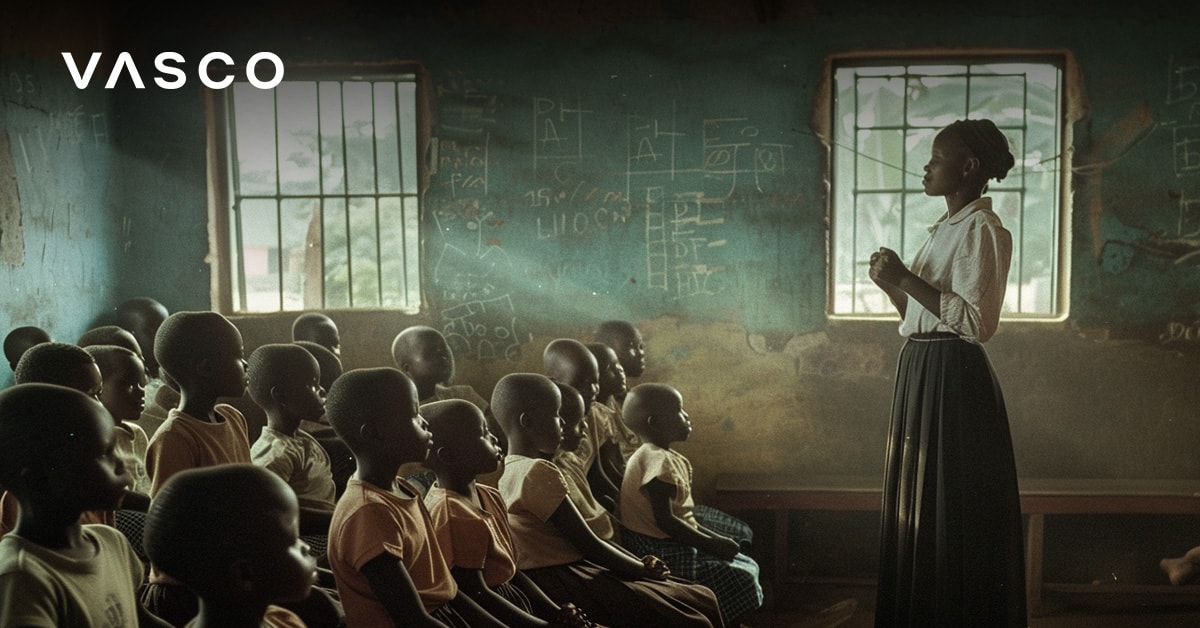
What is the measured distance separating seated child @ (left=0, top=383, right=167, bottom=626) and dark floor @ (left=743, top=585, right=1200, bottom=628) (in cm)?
293

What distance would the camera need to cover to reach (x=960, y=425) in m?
2.85

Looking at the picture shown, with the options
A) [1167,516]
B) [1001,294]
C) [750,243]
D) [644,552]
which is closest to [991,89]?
[750,243]

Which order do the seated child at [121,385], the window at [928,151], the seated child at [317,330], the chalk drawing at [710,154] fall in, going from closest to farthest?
the seated child at [121,385], the seated child at [317,330], the window at [928,151], the chalk drawing at [710,154]

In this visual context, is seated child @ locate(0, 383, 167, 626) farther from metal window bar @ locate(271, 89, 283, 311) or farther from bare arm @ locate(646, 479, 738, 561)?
metal window bar @ locate(271, 89, 283, 311)

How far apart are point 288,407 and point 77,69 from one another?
3.03 metres

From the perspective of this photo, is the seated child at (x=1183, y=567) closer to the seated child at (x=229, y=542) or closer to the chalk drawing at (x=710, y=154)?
the seated child at (x=229, y=542)

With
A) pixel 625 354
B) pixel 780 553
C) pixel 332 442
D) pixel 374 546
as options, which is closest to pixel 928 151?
pixel 625 354

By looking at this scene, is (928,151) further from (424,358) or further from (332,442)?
(332,442)

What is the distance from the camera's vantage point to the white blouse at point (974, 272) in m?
2.78

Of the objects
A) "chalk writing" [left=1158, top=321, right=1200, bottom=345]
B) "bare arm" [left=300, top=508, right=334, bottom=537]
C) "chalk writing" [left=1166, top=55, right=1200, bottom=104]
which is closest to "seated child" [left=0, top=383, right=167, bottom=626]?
A: "bare arm" [left=300, top=508, right=334, bottom=537]

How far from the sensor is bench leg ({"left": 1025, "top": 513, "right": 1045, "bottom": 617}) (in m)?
4.40

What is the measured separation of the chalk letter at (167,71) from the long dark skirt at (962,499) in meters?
4.20

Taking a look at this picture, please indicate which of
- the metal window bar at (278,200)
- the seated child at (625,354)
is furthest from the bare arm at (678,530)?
the metal window bar at (278,200)

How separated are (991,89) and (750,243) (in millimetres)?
1414
